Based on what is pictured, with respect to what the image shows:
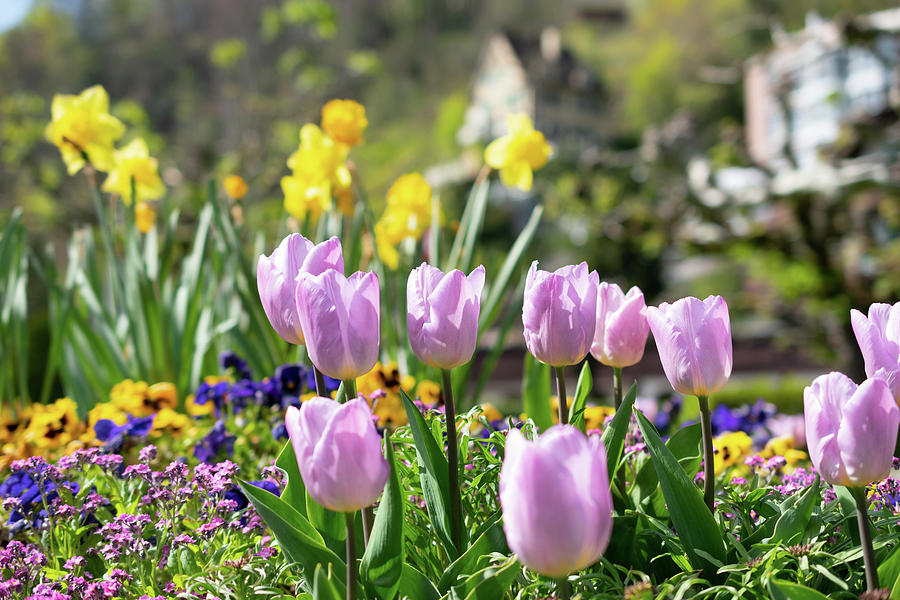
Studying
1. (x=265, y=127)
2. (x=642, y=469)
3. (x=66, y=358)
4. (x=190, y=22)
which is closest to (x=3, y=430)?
(x=66, y=358)

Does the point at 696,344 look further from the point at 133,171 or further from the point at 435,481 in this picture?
the point at 133,171

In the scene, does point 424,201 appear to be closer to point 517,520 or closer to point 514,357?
point 517,520

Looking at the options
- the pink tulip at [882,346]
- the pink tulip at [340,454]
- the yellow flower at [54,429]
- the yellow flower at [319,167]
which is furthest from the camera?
the yellow flower at [319,167]

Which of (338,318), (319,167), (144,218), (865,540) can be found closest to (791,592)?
(865,540)

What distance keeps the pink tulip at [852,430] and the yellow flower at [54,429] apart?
1.85 m

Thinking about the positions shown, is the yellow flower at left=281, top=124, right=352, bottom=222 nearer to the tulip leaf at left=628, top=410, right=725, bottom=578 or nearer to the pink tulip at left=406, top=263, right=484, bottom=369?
the pink tulip at left=406, top=263, right=484, bottom=369

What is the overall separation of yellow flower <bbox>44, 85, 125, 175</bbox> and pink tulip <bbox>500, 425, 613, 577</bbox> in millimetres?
2318

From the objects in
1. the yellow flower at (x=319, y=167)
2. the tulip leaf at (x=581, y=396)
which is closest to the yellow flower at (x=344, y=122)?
the yellow flower at (x=319, y=167)

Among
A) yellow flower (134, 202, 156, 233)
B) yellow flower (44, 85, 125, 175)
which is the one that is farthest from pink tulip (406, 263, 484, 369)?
yellow flower (134, 202, 156, 233)

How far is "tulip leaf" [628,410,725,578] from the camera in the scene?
1.01 metres

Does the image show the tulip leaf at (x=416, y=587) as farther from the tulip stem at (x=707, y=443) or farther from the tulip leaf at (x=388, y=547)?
the tulip stem at (x=707, y=443)

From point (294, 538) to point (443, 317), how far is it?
1.12 feet

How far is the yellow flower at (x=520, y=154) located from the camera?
2.67 metres

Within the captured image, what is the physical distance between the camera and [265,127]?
12984 mm
